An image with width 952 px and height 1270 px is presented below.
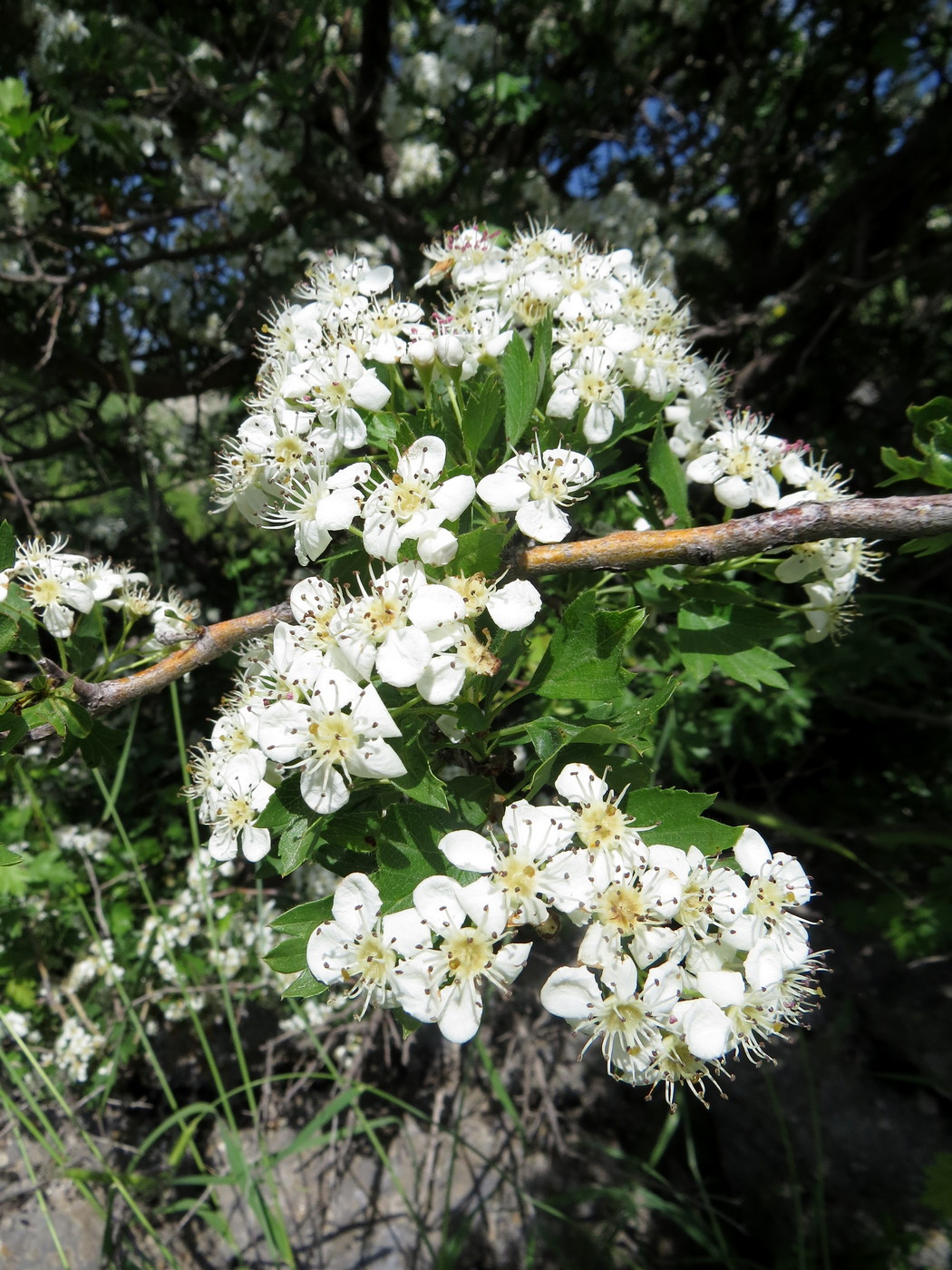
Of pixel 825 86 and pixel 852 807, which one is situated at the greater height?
pixel 825 86

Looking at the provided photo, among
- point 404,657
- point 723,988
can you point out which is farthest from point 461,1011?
point 404,657

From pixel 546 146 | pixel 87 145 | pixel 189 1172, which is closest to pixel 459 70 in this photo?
pixel 546 146

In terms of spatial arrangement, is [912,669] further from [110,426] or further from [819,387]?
[110,426]

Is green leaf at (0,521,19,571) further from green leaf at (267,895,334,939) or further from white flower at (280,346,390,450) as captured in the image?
green leaf at (267,895,334,939)

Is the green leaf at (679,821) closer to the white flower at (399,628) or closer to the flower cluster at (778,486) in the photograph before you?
the white flower at (399,628)

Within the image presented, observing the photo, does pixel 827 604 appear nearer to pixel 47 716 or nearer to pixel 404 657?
pixel 404 657

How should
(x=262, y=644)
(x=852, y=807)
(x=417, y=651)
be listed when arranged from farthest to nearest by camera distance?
(x=852, y=807) → (x=262, y=644) → (x=417, y=651)

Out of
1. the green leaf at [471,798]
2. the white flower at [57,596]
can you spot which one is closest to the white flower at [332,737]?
the green leaf at [471,798]
